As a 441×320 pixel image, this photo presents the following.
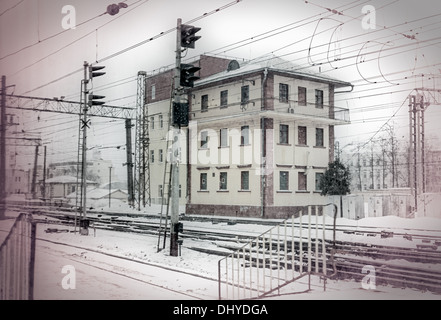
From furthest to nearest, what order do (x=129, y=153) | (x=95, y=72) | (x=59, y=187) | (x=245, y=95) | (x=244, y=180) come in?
(x=59, y=187), (x=129, y=153), (x=95, y=72), (x=245, y=95), (x=244, y=180)

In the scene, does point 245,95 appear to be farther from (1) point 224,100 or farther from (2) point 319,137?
(2) point 319,137

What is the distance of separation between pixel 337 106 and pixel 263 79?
132 centimetres

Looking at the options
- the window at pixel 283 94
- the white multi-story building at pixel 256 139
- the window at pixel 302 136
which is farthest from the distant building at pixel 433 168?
the window at pixel 283 94

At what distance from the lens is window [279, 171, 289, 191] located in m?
6.94

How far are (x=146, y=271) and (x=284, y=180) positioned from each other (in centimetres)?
245

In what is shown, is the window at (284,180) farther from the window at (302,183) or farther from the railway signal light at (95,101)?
the railway signal light at (95,101)

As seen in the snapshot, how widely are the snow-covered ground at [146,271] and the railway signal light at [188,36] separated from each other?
318cm

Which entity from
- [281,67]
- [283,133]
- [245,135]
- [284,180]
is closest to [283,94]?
[281,67]

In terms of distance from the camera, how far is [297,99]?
7453 mm

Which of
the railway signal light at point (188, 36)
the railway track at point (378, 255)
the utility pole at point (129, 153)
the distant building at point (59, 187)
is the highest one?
the railway signal light at point (188, 36)

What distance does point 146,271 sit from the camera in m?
6.53

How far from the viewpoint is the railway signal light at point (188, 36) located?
7.23 m
